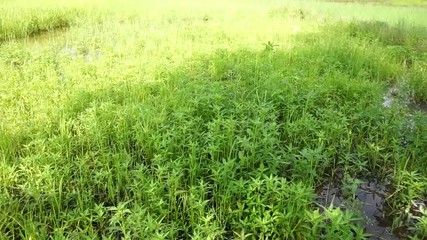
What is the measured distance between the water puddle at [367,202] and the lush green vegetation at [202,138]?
88 millimetres

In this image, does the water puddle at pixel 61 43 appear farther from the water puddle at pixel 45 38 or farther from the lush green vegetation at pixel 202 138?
the lush green vegetation at pixel 202 138

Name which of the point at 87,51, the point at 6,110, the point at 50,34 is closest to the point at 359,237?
the point at 6,110

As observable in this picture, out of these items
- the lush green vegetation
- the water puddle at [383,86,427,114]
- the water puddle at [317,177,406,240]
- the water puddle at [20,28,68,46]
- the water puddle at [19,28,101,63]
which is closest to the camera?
the lush green vegetation

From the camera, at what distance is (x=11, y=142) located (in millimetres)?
3936

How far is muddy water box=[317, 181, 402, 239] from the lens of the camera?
122 inches

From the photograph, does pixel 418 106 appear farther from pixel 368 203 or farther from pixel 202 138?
pixel 202 138

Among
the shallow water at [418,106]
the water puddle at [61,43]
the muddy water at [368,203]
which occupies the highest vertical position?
the water puddle at [61,43]

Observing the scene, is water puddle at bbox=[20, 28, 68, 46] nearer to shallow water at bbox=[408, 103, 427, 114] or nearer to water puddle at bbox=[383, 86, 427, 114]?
water puddle at bbox=[383, 86, 427, 114]

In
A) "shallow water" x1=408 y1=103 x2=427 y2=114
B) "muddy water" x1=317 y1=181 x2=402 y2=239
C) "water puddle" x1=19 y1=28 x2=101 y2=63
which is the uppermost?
"water puddle" x1=19 y1=28 x2=101 y2=63

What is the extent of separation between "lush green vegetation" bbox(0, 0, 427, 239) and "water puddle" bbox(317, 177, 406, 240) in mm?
88

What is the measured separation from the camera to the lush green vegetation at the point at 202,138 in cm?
293

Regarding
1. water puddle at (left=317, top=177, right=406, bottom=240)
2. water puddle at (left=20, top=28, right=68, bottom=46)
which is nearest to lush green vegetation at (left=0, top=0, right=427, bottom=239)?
water puddle at (left=317, top=177, right=406, bottom=240)

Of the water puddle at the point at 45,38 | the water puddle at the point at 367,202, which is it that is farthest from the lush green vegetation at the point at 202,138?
the water puddle at the point at 45,38

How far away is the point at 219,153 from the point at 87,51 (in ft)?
20.0
